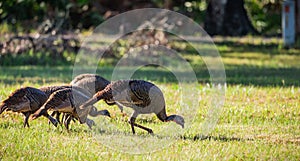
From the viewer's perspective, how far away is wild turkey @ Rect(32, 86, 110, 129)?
8078 millimetres

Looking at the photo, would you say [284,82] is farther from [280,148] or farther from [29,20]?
[29,20]

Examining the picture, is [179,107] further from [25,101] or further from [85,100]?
[25,101]

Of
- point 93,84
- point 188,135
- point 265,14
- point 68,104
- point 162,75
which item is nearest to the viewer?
point 68,104

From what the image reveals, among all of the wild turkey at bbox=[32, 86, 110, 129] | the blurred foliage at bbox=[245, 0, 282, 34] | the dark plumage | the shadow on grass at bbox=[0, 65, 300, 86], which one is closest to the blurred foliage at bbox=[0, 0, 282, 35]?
the blurred foliage at bbox=[245, 0, 282, 34]

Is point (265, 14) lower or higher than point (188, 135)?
lower

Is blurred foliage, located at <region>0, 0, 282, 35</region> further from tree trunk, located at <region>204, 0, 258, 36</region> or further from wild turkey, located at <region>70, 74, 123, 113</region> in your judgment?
wild turkey, located at <region>70, 74, 123, 113</region>

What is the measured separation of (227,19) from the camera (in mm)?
21844

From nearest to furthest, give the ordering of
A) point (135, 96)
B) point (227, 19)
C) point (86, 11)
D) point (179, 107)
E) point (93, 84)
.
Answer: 1. point (135, 96)
2. point (93, 84)
3. point (179, 107)
4. point (227, 19)
5. point (86, 11)

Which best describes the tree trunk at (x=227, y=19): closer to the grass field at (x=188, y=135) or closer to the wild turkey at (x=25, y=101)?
the grass field at (x=188, y=135)

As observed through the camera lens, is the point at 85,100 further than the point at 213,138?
Yes

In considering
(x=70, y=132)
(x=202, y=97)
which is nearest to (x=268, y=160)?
(x=70, y=132)

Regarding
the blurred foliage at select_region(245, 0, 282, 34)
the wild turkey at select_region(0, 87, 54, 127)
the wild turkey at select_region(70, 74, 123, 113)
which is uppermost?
the wild turkey at select_region(0, 87, 54, 127)

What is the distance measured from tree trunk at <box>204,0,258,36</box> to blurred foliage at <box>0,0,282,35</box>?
7.07ft

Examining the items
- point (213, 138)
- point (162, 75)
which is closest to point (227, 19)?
point (162, 75)
